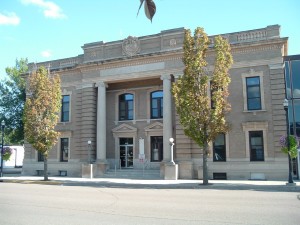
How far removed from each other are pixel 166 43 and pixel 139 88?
537 centimetres

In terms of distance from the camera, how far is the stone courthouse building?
82.3ft

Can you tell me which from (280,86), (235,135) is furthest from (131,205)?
(280,86)

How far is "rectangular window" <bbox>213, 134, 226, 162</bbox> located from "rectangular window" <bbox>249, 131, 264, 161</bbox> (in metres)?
2.13

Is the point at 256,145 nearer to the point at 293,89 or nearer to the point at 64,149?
the point at 293,89

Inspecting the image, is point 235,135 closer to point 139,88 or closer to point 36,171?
point 139,88

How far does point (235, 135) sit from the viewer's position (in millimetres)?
25875

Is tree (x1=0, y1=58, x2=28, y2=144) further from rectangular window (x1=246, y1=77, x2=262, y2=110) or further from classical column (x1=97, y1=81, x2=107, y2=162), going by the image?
rectangular window (x1=246, y1=77, x2=262, y2=110)

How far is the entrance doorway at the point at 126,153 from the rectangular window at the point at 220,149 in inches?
334

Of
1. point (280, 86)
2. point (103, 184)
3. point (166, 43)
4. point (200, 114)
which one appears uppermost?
→ point (166, 43)

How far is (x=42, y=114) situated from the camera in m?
27.1

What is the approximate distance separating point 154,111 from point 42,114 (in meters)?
10.2

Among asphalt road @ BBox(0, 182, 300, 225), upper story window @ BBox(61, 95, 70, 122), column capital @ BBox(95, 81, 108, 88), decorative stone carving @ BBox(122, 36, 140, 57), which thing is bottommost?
asphalt road @ BBox(0, 182, 300, 225)

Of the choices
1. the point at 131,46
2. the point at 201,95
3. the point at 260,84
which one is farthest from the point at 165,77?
the point at 260,84

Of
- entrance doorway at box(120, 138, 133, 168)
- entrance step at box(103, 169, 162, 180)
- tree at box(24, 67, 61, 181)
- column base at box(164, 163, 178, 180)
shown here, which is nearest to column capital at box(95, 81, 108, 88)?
tree at box(24, 67, 61, 181)
